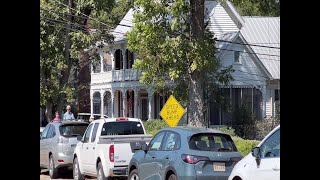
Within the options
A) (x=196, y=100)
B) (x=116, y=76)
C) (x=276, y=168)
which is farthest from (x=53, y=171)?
(x=116, y=76)

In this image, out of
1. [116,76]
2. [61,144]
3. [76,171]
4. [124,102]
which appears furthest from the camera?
[116,76]

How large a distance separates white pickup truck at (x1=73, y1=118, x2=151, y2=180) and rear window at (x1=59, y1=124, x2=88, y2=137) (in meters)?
1.20

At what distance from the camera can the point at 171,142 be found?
1188 centimetres

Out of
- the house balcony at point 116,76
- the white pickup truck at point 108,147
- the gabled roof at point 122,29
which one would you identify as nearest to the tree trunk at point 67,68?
the house balcony at point 116,76

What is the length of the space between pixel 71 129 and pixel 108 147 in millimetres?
4137

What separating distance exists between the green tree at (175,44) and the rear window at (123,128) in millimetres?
5586

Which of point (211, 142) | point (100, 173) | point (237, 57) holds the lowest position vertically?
point (100, 173)

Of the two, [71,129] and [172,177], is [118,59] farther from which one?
[172,177]

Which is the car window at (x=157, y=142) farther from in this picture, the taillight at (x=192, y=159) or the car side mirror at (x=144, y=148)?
the taillight at (x=192, y=159)

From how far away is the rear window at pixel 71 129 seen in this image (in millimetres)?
18109

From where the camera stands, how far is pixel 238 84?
125 feet

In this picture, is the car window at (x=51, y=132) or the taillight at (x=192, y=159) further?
the car window at (x=51, y=132)
